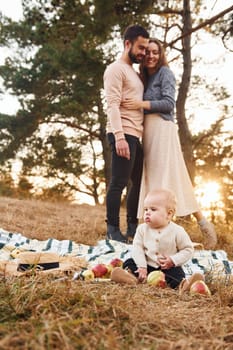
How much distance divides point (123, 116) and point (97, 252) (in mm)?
1095

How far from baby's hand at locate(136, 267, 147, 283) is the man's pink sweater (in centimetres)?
144

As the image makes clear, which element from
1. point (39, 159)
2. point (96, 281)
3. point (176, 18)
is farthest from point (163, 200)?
point (39, 159)

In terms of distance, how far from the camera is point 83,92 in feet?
28.3

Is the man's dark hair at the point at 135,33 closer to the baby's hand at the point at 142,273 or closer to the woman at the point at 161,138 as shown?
the woman at the point at 161,138

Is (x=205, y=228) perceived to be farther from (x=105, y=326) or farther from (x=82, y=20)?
(x=82, y=20)

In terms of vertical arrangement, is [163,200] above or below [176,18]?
below

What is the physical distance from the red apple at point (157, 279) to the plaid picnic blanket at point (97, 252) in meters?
0.71

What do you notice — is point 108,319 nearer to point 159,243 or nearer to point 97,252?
point 159,243

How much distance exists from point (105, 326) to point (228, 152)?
29.0 ft

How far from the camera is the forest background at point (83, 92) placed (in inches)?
234

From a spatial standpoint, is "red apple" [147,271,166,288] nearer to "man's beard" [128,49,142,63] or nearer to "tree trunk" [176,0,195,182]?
"man's beard" [128,49,142,63]

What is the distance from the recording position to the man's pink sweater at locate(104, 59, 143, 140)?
3.38m

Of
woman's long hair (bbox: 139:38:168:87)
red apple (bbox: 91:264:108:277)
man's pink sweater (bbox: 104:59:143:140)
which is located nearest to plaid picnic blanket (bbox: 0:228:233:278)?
red apple (bbox: 91:264:108:277)

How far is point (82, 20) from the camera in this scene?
578 centimetres
